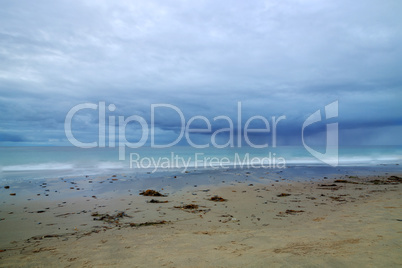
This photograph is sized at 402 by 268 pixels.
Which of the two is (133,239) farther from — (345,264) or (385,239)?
(385,239)

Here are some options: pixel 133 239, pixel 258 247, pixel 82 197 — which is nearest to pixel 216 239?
pixel 258 247

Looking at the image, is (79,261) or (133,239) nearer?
(79,261)

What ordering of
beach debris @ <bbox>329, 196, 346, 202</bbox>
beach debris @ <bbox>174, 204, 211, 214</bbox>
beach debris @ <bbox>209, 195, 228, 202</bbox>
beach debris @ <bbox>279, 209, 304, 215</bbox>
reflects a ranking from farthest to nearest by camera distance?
beach debris @ <bbox>209, 195, 228, 202</bbox> < beach debris @ <bbox>329, 196, 346, 202</bbox> < beach debris @ <bbox>174, 204, 211, 214</bbox> < beach debris @ <bbox>279, 209, 304, 215</bbox>

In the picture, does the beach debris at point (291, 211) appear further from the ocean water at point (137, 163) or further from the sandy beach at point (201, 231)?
the ocean water at point (137, 163)

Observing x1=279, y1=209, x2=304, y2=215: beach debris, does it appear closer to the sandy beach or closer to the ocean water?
the sandy beach

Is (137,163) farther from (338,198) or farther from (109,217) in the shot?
(338,198)

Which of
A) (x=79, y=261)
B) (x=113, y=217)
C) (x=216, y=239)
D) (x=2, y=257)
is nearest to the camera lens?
(x=79, y=261)

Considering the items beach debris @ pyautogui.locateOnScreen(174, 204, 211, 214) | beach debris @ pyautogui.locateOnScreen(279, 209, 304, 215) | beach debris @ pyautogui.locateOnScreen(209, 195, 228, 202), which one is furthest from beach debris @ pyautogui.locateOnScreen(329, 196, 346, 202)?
beach debris @ pyautogui.locateOnScreen(174, 204, 211, 214)

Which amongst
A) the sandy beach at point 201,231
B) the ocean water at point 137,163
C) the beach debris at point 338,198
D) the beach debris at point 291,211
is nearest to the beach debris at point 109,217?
the sandy beach at point 201,231

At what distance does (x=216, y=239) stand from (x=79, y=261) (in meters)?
2.89

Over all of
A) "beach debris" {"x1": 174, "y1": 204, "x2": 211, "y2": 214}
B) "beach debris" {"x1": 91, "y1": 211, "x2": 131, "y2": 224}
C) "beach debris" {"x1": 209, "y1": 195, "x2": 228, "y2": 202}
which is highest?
"beach debris" {"x1": 91, "y1": 211, "x2": 131, "y2": 224}

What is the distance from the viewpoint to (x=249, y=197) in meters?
10.8

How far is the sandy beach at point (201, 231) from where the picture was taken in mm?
4293

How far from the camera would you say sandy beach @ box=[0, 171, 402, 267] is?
14.1 feet
